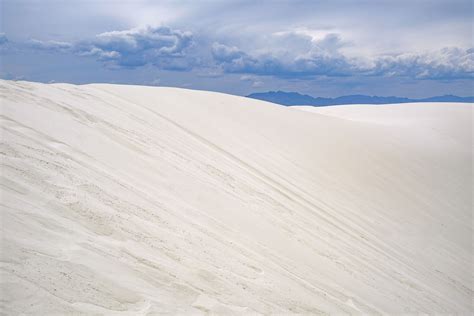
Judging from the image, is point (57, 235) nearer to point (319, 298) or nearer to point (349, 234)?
point (319, 298)

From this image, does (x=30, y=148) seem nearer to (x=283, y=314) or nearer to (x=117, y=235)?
(x=117, y=235)

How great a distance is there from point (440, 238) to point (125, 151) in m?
8.19

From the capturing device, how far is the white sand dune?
358 centimetres

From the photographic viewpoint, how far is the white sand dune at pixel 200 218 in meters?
3.58

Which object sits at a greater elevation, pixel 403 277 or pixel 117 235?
pixel 117 235

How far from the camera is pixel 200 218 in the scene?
5641mm

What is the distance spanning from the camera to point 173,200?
5789 millimetres

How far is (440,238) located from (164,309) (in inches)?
360

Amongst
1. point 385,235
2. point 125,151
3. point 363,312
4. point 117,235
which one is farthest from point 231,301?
point 385,235

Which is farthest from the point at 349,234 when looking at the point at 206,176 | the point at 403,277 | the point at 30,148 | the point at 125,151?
the point at 30,148

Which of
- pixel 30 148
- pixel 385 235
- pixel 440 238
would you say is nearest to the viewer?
pixel 30 148

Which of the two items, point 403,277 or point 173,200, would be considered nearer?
point 173,200

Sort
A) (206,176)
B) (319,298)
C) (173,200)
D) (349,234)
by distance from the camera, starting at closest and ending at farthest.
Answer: (319,298) < (173,200) < (206,176) < (349,234)

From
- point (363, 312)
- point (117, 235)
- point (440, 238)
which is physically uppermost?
point (117, 235)
